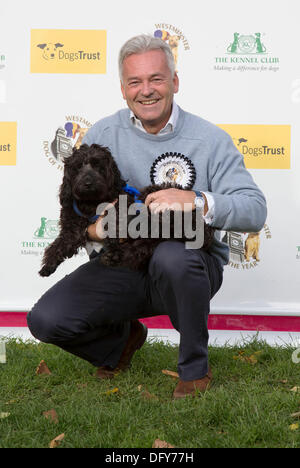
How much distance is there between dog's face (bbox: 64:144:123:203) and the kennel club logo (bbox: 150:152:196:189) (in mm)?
282

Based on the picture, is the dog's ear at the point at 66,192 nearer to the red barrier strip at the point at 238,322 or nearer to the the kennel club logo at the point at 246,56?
the red barrier strip at the point at 238,322

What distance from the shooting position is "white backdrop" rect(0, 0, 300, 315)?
3.71 metres

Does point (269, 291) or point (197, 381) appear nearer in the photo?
point (197, 381)

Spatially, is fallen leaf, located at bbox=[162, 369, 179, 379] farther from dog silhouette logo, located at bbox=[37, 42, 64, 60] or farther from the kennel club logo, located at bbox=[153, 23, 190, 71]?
dog silhouette logo, located at bbox=[37, 42, 64, 60]

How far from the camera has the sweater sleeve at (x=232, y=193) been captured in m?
2.54

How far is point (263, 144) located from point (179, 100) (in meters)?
0.68

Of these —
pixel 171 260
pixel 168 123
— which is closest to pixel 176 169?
pixel 168 123

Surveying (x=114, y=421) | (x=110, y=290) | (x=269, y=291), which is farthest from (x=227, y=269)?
(x=114, y=421)

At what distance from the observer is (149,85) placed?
9.07 feet

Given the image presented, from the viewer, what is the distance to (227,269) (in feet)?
12.7
